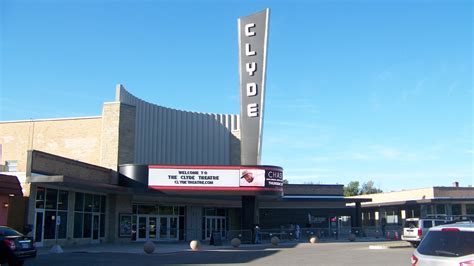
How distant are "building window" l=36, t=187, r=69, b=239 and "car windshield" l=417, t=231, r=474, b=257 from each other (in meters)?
24.9

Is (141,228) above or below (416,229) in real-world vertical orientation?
below

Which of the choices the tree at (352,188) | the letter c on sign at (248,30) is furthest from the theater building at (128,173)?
the tree at (352,188)

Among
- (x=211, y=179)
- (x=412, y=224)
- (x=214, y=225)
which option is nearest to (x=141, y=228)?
(x=211, y=179)

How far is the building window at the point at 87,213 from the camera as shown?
33375 millimetres

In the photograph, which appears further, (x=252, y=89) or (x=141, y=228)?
(x=141, y=228)

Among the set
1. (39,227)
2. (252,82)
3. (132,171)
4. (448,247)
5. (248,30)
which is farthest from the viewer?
(248,30)

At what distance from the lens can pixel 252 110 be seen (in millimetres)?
39750

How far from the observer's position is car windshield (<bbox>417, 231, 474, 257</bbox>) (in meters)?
8.17

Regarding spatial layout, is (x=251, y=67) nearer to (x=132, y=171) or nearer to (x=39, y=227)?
(x=132, y=171)

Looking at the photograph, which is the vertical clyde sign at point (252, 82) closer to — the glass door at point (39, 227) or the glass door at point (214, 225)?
the glass door at point (214, 225)

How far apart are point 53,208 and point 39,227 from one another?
1868 millimetres

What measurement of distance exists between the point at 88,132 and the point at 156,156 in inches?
277

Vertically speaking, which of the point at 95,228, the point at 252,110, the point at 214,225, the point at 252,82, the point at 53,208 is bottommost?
the point at 214,225

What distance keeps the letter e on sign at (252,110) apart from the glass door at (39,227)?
663 inches
